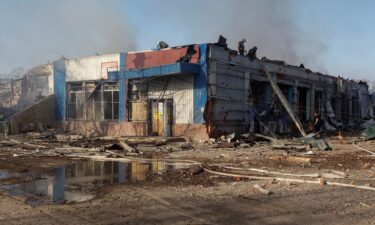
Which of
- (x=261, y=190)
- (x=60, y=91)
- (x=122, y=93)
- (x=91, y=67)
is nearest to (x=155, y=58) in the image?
(x=122, y=93)

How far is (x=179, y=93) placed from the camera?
79.3 feet

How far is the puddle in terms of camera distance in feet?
28.7

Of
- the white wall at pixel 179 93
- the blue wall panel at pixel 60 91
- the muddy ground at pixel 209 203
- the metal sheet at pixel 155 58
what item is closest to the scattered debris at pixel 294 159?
the muddy ground at pixel 209 203

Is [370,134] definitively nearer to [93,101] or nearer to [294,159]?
[294,159]

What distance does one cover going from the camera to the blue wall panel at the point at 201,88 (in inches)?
896

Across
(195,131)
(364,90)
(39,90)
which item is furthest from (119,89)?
(364,90)

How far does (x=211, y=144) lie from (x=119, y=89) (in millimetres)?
8604

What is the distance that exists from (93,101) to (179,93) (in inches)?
300

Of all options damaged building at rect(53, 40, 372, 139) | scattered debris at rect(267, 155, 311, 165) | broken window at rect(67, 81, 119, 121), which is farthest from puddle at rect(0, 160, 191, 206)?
broken window at rect(67, 81, 119, 121)

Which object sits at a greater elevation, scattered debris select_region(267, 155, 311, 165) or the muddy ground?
scattered debris select_region(267, 155, 311, 165)

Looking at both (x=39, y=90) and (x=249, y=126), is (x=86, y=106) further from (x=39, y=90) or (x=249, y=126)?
(x=39, y=90)

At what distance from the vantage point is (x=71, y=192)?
9.20 meters

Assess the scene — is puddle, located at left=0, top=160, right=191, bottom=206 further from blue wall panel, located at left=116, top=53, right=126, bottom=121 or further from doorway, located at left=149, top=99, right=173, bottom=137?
blue wall panel, located at left=116, top=53, right=126, bottom=121

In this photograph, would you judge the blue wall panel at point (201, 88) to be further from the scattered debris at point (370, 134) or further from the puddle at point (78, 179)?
the puddle at point (78, 179)
